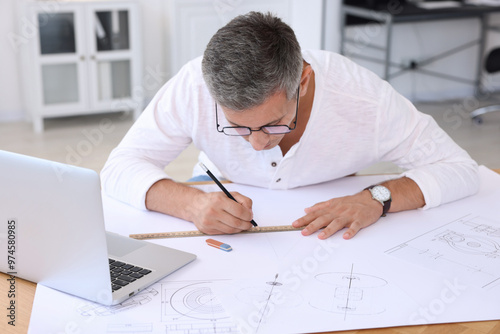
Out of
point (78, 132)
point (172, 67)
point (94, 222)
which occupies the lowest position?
point (78, 132)

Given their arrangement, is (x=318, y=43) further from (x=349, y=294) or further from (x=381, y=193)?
(x=349, y=294)

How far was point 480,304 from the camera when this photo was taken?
45.0 inches

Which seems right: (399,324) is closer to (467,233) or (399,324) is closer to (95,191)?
(467,233)

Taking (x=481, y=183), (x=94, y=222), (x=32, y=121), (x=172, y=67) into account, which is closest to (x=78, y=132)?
Answer: (x=32, y=121)

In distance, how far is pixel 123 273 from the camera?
3.98ft

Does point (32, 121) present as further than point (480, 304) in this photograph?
Yes

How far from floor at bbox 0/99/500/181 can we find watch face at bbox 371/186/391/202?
195cm

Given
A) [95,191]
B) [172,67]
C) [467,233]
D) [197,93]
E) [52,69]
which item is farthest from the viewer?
[172,67]

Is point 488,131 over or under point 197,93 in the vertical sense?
under

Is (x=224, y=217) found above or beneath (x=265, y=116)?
beneath

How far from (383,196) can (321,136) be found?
0.25 metres

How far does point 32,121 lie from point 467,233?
143 inches

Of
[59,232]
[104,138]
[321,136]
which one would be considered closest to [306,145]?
[321,136]

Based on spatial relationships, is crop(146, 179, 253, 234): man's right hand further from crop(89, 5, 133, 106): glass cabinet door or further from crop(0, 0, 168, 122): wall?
crop(0, 0, 168, 122): wall
